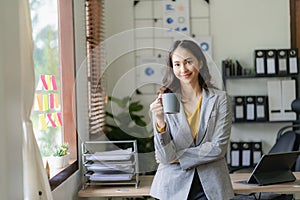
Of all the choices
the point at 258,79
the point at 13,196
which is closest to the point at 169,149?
the point at 13,196

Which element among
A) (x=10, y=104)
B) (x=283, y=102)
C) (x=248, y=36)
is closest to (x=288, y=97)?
(x=283, y=102)

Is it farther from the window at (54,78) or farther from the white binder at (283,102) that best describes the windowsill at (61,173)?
the white binder at (283,102)

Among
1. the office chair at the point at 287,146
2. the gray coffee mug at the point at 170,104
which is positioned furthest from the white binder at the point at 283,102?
the gray coffee mug at the point at 170,104

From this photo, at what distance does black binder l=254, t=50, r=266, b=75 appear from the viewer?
167 inches

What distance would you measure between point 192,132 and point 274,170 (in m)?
0.96

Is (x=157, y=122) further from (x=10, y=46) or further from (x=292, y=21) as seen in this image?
(x=292, y=21)

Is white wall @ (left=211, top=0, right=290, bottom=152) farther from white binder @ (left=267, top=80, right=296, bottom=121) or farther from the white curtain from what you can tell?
the white curtain

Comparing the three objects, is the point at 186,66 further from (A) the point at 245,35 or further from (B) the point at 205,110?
(A) the point at 245,35

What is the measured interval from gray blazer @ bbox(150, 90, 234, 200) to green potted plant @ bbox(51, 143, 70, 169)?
0.77 meters

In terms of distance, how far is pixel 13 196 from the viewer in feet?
5.22

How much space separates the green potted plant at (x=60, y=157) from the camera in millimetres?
2660

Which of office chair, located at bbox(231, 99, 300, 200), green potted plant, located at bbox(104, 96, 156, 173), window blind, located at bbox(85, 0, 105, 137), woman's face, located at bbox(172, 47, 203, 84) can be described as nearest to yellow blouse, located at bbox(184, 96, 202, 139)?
woman's face, located at bbox(172, 47, 203, 84)

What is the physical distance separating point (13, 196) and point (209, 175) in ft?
3.02

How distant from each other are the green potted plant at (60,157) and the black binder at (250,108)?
6.78 feet
